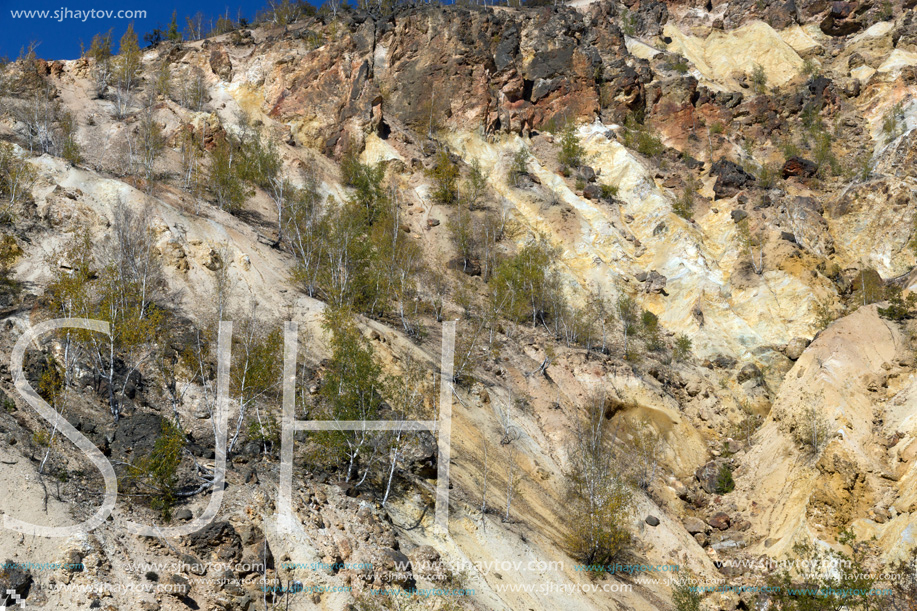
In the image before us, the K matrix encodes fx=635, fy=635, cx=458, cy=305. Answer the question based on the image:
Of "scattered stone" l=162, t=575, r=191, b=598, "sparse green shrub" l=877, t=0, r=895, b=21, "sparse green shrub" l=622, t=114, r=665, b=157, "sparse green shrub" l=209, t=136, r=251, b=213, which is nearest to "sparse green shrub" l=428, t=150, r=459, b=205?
"sparse green shrub" l=209, t=136, r=251, b=213

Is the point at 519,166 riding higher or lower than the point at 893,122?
lower

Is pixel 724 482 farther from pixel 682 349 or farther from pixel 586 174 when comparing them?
pixel 586 174

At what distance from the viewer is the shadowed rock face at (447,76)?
159 ft

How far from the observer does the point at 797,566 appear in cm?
1902

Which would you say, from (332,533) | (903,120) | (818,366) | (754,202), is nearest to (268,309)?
(332,533)

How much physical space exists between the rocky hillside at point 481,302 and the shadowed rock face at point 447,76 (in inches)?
11.0

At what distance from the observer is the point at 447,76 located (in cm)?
5047

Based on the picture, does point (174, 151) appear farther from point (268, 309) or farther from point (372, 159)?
point (268, 309)

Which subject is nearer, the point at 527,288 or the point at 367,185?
the point at 527,288

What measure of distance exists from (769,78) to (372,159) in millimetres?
35333

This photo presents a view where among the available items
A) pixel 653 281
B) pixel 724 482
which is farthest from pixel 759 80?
pixel 724 482

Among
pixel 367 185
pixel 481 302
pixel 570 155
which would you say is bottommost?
pixel 481 302

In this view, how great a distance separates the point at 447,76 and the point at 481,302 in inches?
906

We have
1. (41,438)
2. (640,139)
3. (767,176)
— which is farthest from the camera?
(640,139)
